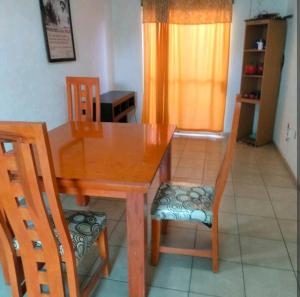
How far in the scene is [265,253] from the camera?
194cm

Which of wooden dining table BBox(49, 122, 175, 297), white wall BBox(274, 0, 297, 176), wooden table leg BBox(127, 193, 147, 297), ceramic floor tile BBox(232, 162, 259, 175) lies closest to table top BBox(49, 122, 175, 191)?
wooden dining table BBox(49, 122, 175, 297)

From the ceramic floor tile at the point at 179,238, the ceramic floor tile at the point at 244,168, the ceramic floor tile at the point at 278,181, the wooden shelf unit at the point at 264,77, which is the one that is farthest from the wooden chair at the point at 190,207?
the wooden shelf unit at the point at 264,77

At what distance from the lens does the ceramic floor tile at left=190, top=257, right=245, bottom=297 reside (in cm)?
163

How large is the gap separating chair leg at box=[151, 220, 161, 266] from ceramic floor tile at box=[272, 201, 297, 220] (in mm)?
1167

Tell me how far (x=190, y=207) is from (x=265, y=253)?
732 millimetres

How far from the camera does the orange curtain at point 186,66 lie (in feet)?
13.4

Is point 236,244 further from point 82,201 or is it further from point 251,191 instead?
point 82,201

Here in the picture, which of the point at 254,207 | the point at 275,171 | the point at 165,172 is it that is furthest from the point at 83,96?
the point at 275,171

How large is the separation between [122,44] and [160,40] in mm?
706

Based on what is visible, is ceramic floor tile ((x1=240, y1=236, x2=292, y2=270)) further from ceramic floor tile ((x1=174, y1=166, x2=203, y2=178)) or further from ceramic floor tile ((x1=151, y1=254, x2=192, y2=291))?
ceramic floor tile ((x1=174, y1=166, x2=203, y2=178))

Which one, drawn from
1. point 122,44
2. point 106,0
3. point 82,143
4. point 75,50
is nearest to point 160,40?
point 122,44

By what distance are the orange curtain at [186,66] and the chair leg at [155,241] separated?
2.96 metres

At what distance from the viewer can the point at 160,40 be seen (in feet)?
13.8

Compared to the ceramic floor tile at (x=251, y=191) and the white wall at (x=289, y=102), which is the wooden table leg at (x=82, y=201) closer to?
the ceramic floor tile at (x=251, y=191)
